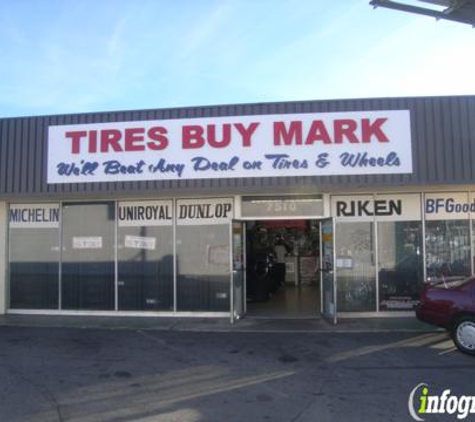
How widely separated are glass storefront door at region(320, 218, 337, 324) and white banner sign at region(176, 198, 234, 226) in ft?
7.77

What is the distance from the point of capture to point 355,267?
42.2 feet

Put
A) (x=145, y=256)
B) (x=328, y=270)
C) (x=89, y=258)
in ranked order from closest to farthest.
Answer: (x=328, y=270)
(x=145, y=256)
(x=89, y=258)

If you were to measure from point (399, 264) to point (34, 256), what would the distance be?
937 centimetres

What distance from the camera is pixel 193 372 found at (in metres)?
7.85

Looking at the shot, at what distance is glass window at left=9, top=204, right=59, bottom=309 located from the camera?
13.9 meters

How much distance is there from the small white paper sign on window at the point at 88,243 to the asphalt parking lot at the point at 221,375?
3.13 meters

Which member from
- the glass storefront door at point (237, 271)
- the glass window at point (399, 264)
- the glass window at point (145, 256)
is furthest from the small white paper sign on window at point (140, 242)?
the glass window at point (399, 264)

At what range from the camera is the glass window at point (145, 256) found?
43.8 feet

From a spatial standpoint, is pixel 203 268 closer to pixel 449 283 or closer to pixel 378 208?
pixel 378 208

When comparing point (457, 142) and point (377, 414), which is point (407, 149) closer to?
point (457, 142)

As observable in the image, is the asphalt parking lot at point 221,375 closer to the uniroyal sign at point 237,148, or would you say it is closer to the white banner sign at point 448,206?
the white banner sign at point 448,206

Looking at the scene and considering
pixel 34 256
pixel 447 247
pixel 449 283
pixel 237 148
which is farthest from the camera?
pixel 34 256

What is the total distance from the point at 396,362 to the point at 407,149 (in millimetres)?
5205

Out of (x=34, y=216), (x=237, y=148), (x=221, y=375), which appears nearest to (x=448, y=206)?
(x=237, y=148)
